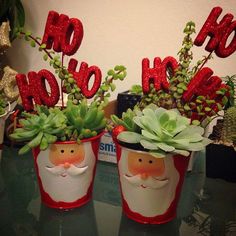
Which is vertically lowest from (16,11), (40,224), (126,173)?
(40,224)

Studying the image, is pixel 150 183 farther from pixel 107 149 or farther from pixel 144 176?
pixel 107 149

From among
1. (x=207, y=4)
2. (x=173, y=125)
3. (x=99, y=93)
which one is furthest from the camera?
(x=207, y=4)

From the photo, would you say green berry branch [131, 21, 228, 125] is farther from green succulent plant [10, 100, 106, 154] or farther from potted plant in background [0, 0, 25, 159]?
potted plant in background [0, 0, 25, 159]

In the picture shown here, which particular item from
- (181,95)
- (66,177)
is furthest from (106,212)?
(181,95)

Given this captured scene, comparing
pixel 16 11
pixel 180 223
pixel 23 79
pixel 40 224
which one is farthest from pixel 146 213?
pixel 16 11

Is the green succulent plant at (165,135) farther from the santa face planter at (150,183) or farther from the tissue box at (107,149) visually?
the tissue box at (107,149)

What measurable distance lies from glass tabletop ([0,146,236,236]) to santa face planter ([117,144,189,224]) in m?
0.02

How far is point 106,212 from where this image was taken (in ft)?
1.65

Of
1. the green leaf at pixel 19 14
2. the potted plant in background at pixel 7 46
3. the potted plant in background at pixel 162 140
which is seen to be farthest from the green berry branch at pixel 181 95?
the green leaf at pixel 19 14

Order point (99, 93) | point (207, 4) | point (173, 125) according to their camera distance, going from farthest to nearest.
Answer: point (207, 4) → point (99, 93) → point (173, 125)

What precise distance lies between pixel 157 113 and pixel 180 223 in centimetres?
19

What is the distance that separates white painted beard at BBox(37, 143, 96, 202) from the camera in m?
0.46

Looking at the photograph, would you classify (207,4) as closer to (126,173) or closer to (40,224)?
(126,173)

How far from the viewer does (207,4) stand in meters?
0.73
